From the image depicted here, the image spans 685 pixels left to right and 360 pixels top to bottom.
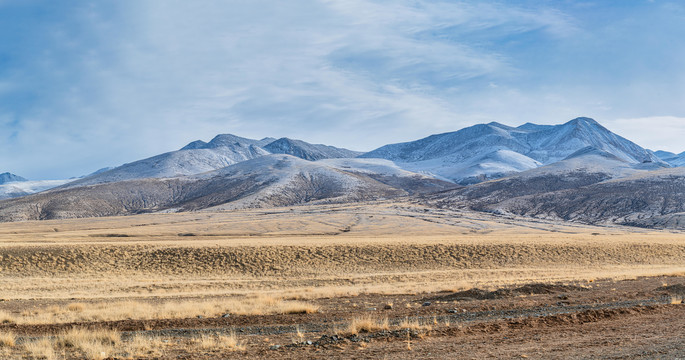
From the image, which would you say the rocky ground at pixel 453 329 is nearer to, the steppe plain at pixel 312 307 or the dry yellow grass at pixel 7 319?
the steppe plain at pixel 312 307

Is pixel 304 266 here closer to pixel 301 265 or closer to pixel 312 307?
pixel 301 265

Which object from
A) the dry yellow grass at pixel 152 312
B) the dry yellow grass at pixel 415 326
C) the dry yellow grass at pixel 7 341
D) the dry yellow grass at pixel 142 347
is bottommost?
the dry yellow grass at pixel 152 312

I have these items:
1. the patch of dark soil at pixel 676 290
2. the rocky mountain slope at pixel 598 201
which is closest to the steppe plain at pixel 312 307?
the patch of dark soil at pixel 676 290

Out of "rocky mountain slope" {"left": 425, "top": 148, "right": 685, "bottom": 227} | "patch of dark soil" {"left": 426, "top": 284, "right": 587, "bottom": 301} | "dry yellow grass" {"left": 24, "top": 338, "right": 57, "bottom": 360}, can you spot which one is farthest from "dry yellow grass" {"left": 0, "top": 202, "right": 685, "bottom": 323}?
"rocky mountain slope" {"left": 425, "top": 148, "right": 685, "bottom": 227}

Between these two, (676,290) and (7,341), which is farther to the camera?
(676,290)

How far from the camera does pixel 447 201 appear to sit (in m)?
173

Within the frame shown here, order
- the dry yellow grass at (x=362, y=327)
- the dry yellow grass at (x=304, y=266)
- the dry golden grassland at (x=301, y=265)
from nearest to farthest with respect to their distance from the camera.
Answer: the dry yellow grass at (x=362, y=327) → the dry yellow grass at (x=304, y=266) → the dry golden grassland at (x=301, y=265)

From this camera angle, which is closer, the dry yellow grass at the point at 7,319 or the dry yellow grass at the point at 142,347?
the dry yellow grass at the point at 142,347

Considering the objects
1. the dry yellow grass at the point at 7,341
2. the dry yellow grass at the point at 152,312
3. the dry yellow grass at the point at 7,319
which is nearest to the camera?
the dry yellow grass at the point at 7,341

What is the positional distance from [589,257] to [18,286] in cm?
5254

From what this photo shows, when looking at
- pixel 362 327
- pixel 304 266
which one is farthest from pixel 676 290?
pixel 304 266

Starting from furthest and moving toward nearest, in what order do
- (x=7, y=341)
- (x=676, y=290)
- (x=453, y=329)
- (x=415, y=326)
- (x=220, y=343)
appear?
(x=676, y=290)
(x=415, y=326)
(x=453, y=329)
(x=7, y=341)
(x=220, y=343)

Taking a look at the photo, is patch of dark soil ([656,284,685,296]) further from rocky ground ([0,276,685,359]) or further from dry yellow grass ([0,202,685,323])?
dry yellow grass ([0,202,685,323])

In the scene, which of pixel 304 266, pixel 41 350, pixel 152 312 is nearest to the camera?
pixel 41 350
